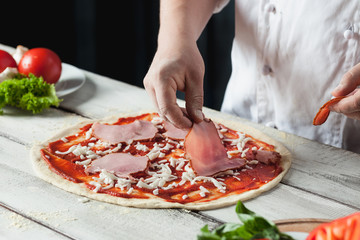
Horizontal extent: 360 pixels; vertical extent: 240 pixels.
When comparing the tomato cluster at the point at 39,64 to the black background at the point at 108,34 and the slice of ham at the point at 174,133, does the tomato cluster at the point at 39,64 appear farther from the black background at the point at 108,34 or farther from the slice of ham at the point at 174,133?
the black background at the point at 108,34

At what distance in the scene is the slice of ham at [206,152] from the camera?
1.51 metres

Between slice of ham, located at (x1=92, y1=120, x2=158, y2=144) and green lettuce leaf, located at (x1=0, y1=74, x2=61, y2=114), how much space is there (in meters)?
0.26

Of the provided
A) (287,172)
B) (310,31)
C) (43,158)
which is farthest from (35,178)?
(310,31)

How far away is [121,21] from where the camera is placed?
3.92 m

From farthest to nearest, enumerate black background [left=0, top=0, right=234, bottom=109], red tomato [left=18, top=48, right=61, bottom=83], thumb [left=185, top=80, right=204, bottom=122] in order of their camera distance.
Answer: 1. black background [left=0, top=0, right=234, bottom=109]
2. red tomato [left=18, top=48, right=61, bottom=83]
3. thumb [left=185, top=80, right=204, bottom=122]

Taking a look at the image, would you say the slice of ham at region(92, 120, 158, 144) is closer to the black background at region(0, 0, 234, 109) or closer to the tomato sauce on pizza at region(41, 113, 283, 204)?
the tomato sauce on pizza at region(41, 113, 283, 204)

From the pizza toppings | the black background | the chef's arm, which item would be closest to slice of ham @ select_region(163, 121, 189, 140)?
the chef's arm

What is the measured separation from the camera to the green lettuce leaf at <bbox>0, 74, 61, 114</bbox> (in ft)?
6.20

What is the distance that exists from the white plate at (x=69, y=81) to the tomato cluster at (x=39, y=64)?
0.15 ft

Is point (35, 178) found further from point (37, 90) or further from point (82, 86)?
point (82, 86)

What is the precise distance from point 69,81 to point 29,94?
320 millimetres

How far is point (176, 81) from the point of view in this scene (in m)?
1.57

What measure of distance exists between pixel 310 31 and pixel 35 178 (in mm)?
1063

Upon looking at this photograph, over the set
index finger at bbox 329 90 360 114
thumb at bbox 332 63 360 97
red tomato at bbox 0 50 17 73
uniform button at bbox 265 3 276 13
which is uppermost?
uniform button at bbox 265 3 276 13
